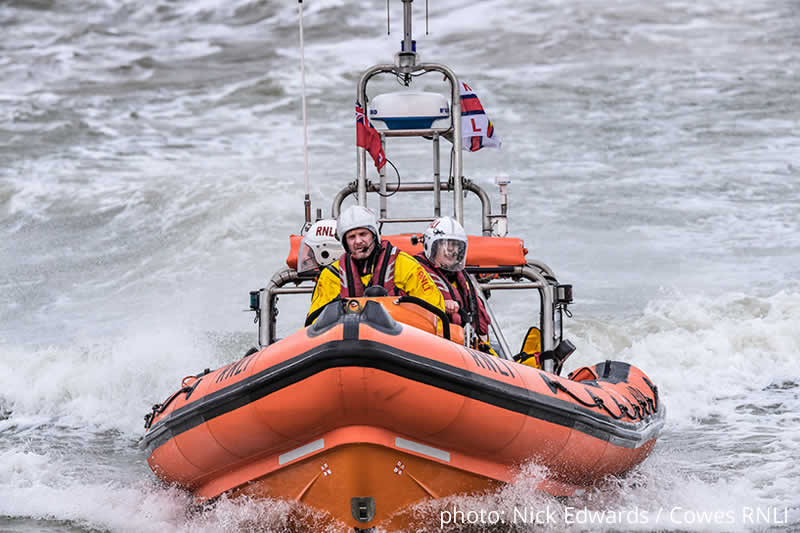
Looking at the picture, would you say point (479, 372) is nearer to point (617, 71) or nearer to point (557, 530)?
point (557, 530)

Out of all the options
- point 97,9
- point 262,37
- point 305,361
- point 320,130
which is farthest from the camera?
point 97,9

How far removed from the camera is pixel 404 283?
4.01 meters

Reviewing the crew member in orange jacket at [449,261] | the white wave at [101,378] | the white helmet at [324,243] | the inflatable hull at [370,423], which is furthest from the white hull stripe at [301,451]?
the white wave at [101,378]

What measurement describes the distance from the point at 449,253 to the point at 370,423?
1.34 meters

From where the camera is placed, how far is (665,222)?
11.9 meters

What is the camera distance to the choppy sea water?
4648 mm

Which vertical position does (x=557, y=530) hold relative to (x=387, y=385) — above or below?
below

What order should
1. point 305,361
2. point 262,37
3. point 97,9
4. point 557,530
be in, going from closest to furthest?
1. point 305,361
2. point 557,530
3. point 262,37
4. point 97,9

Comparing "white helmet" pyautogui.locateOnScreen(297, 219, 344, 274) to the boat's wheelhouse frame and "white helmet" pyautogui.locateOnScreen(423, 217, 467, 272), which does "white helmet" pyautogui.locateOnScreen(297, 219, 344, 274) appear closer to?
the boat's wheelhouse frame

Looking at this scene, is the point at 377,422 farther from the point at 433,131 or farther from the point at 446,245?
the point at 433,131

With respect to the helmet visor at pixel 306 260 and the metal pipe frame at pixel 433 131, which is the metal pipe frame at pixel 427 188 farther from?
the helmet visor at pixel 306 260

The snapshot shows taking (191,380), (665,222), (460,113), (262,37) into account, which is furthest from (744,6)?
(191,380)

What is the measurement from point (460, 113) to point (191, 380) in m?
2.40

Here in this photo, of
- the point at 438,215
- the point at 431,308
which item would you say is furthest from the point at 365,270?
the point at 438,215
